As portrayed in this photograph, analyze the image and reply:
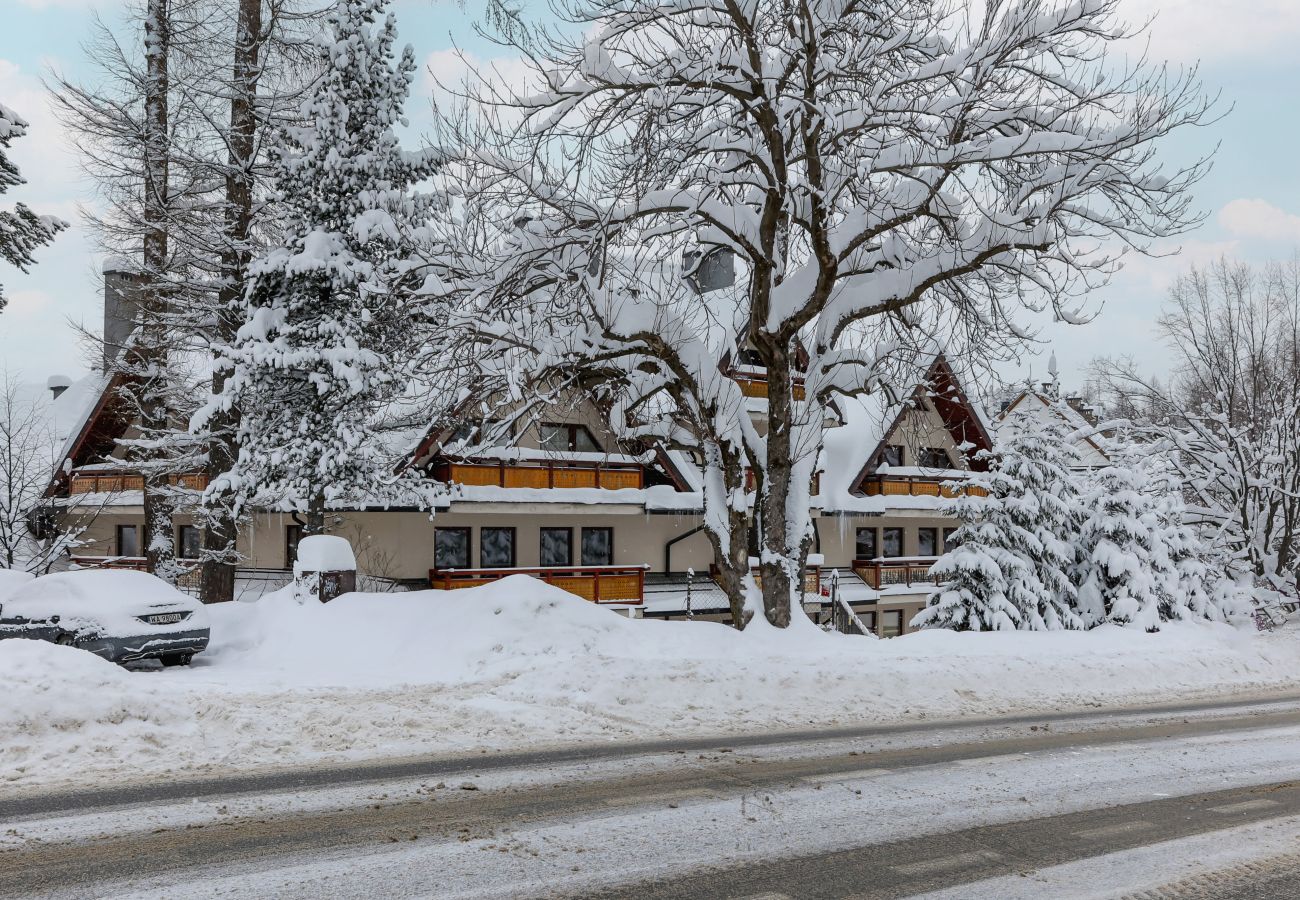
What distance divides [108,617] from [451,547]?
1205 centimetres

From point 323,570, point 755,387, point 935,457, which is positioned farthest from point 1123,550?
point 323,570

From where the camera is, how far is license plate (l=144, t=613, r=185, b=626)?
1420cm

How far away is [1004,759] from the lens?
28.4 feet

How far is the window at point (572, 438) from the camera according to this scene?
86.6 ft

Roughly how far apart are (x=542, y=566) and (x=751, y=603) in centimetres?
1389

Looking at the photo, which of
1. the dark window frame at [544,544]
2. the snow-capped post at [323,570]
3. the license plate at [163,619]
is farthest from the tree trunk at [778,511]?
the dark window frame at [544,544]

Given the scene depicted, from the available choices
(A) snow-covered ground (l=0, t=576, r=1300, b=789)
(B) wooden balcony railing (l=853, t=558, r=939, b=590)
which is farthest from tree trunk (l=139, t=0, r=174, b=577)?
(B) wooden balcony railing (l=853, t=558, r=939, b=590)

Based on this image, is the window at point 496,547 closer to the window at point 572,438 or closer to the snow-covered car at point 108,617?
the window at point 572,438

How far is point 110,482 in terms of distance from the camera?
2695 cm

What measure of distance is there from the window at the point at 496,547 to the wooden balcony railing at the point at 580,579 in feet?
4.67

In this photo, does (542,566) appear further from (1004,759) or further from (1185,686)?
(1004,759)

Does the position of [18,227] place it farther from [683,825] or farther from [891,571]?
Answer: [891,571]

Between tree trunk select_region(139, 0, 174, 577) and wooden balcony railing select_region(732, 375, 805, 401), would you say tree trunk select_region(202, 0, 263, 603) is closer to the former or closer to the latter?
tree trunk select_region(139, 0, 174, 577)

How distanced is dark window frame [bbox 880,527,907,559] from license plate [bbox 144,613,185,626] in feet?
84.0
